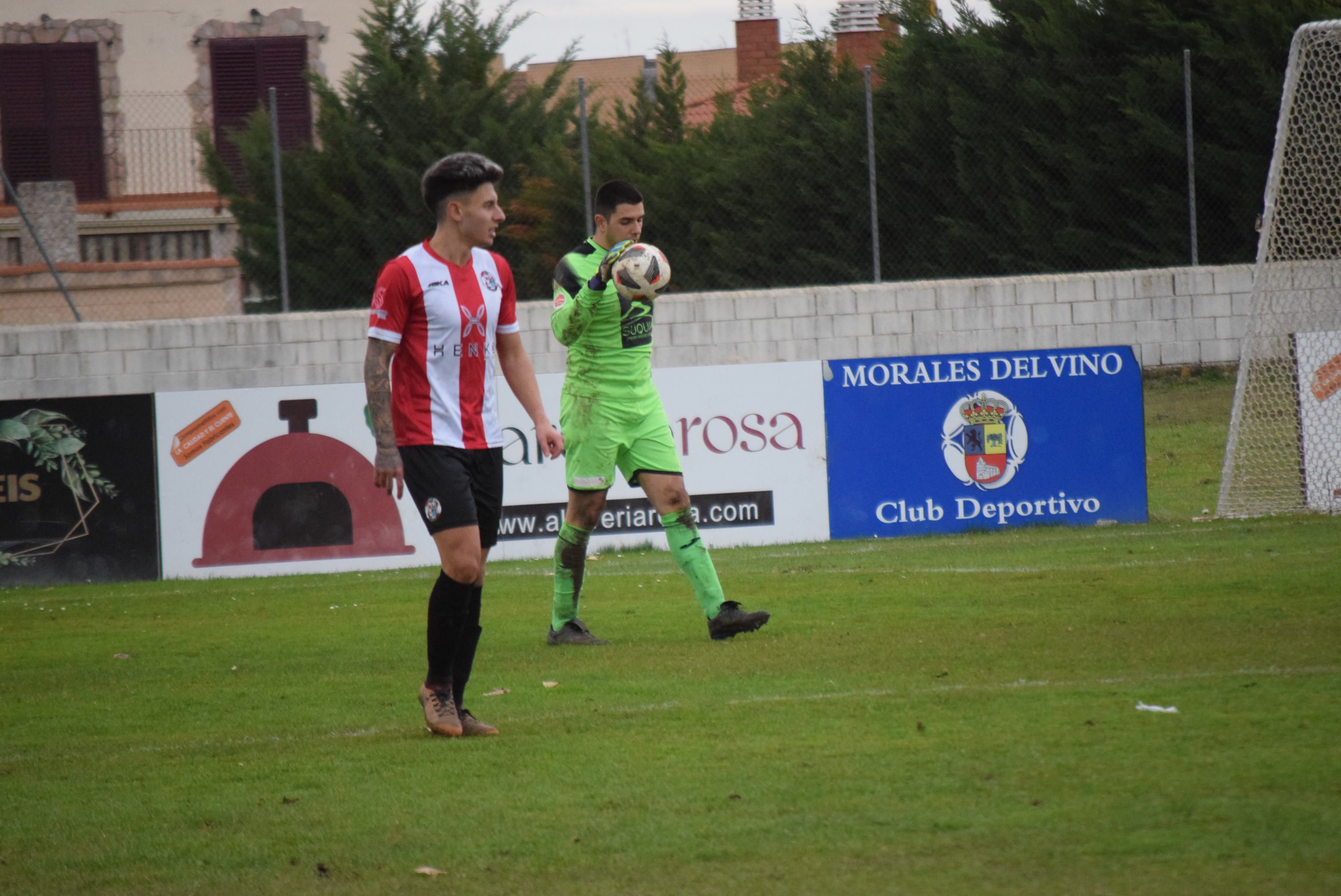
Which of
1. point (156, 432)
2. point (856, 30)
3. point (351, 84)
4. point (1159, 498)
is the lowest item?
point (1159, 498)

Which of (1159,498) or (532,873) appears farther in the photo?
(1159,498)

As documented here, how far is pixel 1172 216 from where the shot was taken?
16.9 meters

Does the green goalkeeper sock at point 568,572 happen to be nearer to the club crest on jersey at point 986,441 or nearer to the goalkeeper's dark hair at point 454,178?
the goalkeeper's dark hair at point 454,178

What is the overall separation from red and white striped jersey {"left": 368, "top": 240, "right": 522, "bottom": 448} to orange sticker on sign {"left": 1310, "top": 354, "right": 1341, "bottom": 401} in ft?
29.1

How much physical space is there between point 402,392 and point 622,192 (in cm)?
252

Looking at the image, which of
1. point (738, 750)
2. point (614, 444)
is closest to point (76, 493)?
point (614, 444)

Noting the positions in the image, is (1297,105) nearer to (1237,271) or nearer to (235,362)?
(1237,271)

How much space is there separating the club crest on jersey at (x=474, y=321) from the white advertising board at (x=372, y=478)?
6.77 meters

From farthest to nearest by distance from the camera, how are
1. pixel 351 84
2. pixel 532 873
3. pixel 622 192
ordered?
1. pixel 351 84
2. pixel 622 192
3. pixel 532 873

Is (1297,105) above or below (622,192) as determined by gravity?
above

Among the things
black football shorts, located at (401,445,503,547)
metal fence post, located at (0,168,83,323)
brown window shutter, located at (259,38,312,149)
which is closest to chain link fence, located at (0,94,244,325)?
metal fence post, located at (0,168,83,323)

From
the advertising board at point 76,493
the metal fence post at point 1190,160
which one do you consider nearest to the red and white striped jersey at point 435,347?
the advertising board at point 76,493

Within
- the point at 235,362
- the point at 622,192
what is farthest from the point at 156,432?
the point at 622,192

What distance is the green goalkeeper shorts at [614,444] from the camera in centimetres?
775
